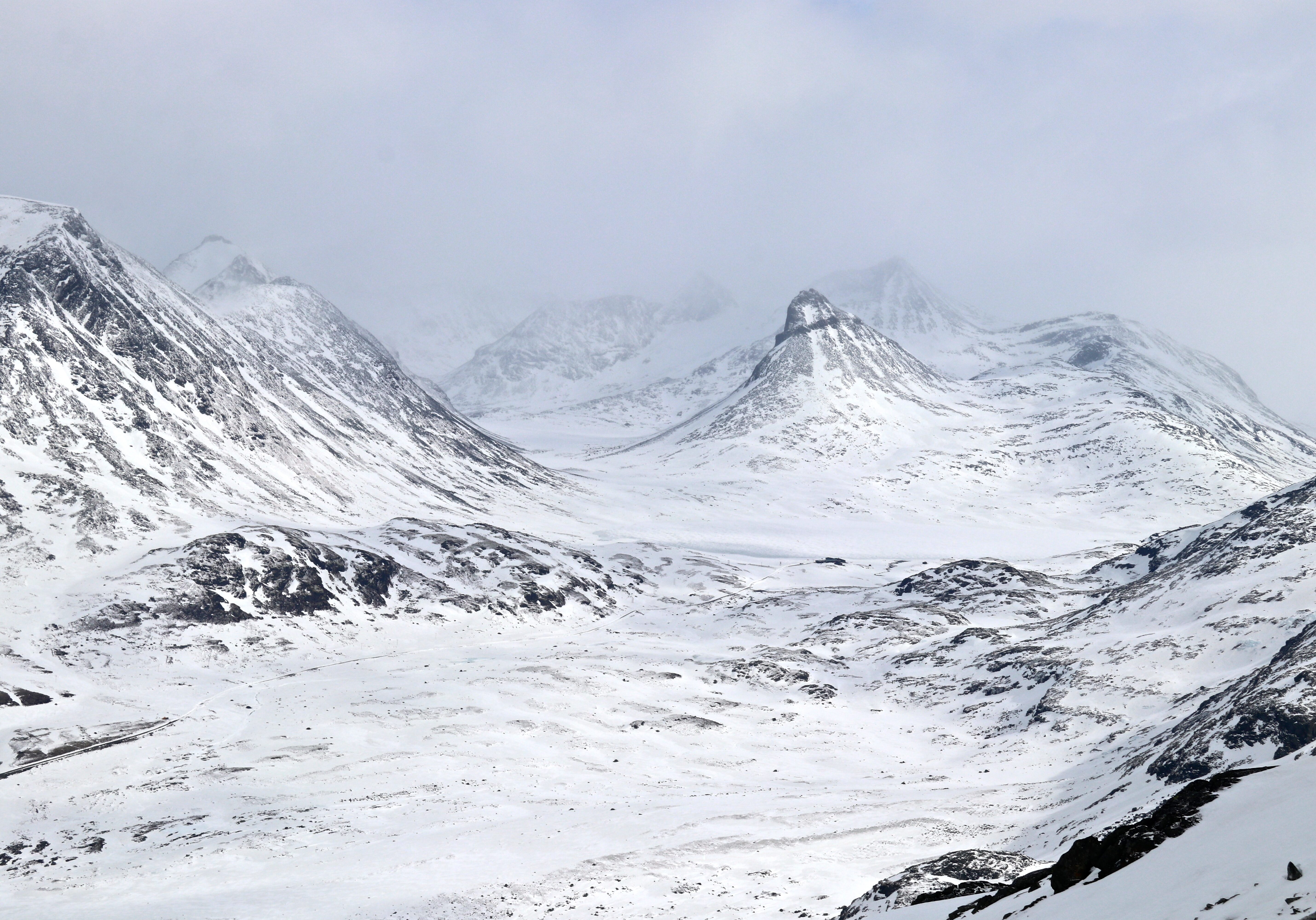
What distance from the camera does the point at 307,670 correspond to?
9600 centimetres

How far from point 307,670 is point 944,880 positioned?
77031mm

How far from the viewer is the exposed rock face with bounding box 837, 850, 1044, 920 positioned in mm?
29516

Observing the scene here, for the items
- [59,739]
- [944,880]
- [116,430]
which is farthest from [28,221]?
[944,880]

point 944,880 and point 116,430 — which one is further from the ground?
point 116,430

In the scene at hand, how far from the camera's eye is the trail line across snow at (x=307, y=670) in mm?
66500

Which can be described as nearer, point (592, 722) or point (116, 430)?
point (592, 722)

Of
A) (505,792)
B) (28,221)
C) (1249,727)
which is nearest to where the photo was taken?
(1249,727)

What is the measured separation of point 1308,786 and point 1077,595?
11174cm

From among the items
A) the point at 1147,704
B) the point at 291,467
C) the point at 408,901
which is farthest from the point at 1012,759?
the point at 291,467

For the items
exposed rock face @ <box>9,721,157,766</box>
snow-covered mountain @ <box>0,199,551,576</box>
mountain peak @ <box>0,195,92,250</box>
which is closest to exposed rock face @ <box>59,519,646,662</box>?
snow-covered mountain @ <box>0,199,551,576</box>

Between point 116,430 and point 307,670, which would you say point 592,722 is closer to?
point 307,670

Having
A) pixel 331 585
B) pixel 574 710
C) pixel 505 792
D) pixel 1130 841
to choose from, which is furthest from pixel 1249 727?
pixel 331 585

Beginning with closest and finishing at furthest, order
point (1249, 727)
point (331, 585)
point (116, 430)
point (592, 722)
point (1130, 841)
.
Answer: point (1130, 841) < point (1249, 727) < point (592, 722) < point (331, 585) < point (116, 430)

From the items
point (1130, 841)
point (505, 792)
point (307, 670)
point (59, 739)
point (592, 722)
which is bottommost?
point (1130, 841)
